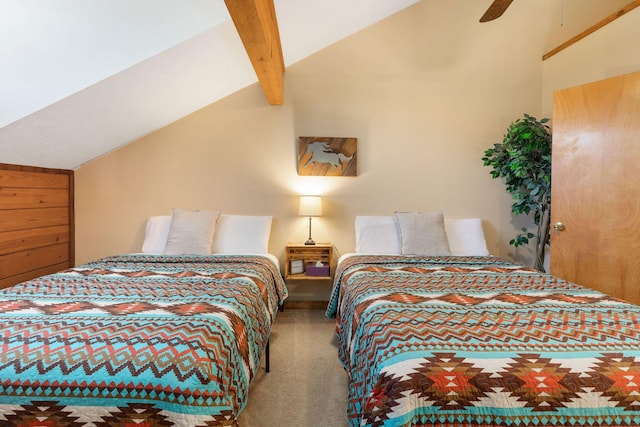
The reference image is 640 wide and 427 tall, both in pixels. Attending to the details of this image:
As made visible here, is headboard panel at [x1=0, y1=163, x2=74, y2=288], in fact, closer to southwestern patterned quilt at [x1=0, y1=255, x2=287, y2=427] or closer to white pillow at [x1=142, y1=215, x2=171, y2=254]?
white pillow at [x1=142, y1=215, x2=171, y2=254]

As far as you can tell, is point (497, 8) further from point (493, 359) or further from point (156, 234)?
point (156, 234)

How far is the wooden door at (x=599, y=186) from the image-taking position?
2.10 m

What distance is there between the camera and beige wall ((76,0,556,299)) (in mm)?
3342

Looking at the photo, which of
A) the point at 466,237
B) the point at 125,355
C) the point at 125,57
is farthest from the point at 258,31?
the point at 466,237

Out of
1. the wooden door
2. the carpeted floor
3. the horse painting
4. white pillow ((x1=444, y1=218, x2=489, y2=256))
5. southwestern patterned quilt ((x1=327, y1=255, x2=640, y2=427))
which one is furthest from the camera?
the horse painting

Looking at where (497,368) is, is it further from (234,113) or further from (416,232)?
(234,113)

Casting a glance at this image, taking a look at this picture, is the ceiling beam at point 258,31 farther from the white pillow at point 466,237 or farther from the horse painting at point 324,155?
the white pillow at point 466,237

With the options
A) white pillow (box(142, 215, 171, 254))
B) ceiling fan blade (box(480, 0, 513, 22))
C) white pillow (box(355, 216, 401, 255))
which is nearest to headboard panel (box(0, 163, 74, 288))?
white pillow (box(142, 215, 171, 254))

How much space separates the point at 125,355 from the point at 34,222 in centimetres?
256

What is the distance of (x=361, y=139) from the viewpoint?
3.37m

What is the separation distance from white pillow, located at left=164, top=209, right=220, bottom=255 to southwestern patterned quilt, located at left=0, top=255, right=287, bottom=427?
1118 mm

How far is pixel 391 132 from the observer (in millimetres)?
3369

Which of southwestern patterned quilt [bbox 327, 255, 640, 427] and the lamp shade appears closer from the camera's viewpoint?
southwestern patterned quilt [bbox 327, 255, 640, 427]

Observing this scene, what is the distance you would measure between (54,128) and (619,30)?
4014 mm
